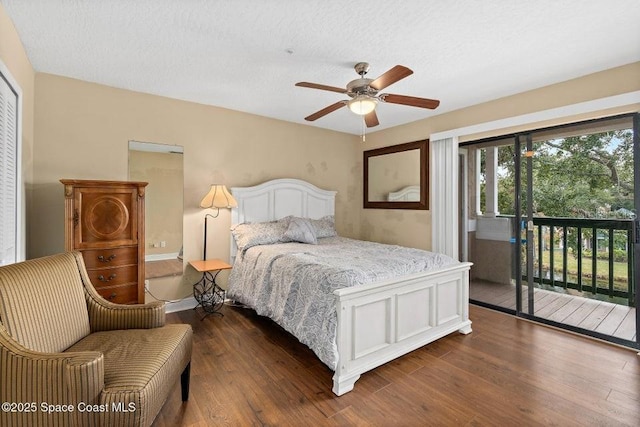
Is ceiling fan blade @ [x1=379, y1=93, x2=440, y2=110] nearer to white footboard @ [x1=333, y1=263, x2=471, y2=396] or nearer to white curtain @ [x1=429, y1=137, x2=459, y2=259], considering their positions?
white footboard @ [x1=333, y1=263, x2=471, y2=396]

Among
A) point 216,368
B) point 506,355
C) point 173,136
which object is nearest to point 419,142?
point 506,355

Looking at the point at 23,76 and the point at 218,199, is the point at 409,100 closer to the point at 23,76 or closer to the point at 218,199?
the point at 218,199

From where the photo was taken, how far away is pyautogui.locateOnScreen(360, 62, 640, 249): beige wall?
2782 millimetres

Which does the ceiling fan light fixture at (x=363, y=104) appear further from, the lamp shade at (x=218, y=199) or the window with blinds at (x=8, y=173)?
the window with blinds at (x=8, y=173)

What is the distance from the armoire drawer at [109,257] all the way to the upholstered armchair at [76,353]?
0.76 metres

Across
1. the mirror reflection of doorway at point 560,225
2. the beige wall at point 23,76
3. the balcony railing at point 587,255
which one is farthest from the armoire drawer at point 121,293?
the balcony railing at point 587,255

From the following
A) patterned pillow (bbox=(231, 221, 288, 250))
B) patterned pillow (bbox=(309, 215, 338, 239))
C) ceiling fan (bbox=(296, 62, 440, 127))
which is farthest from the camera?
patterned pillow (bbox=(309, 215, 338, 239))

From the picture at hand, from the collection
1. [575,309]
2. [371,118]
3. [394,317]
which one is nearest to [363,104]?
[371,118]

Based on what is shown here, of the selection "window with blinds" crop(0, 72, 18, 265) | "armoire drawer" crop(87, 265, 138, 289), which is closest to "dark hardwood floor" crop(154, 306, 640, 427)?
"armoire drawer" crop(87, 265, 138, 289)

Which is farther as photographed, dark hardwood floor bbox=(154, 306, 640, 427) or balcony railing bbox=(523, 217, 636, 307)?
balcony railing bbox=(523, 217, 636, 307)

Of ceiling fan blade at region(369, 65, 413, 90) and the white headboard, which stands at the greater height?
ceiling fan blade at region(369, 65, 413, 90)

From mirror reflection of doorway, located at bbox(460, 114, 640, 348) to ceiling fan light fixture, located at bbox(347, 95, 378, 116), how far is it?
201cm

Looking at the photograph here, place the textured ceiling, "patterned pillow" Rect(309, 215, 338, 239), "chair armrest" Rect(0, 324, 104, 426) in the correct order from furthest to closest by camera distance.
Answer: "patterned pillow" Rect(309, 215, 338, 239), the textured ceiling, "chair armrest" Rect(0, 324, 104, 426)

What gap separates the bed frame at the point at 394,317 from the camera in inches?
83.8
